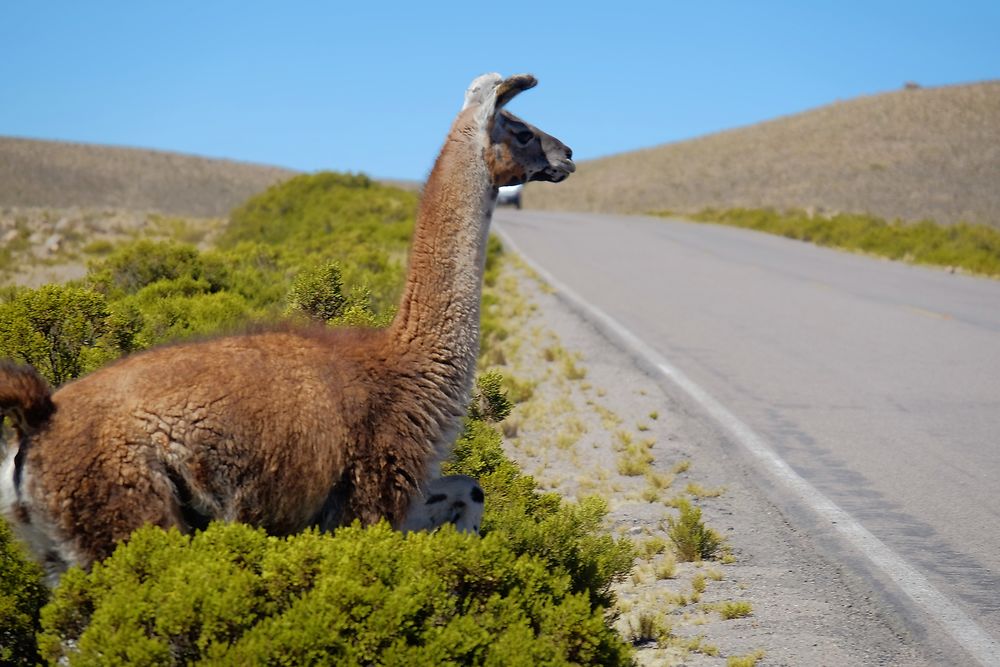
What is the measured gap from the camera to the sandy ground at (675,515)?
5.26m

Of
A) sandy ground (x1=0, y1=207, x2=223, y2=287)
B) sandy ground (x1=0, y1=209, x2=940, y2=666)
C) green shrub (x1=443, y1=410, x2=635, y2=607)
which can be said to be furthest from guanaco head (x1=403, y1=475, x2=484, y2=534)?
sandy ground (x1=0, y1=207, x2=223, y2=287)

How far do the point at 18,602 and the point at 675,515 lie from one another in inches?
169

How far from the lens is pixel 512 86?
552cm

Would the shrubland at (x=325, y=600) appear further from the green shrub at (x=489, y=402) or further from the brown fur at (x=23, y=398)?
the green shrub at (x=489, y=402)

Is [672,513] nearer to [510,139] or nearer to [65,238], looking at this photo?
[510,139]

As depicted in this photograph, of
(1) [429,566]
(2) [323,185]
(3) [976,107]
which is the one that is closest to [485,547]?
(1) [429,566]

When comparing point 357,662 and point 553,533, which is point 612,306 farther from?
point 357,662

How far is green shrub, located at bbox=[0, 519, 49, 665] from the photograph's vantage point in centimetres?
455

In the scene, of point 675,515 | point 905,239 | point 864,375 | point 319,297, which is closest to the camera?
point 675,515

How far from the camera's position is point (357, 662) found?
386 centimetres

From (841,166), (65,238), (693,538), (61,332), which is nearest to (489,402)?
(693,538)

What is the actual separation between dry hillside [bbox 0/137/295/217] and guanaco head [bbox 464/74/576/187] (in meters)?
74.6

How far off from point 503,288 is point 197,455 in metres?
15.2

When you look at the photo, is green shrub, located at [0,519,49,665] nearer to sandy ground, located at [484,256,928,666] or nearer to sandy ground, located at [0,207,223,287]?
sandy ground, located at [484,256,928,666]
